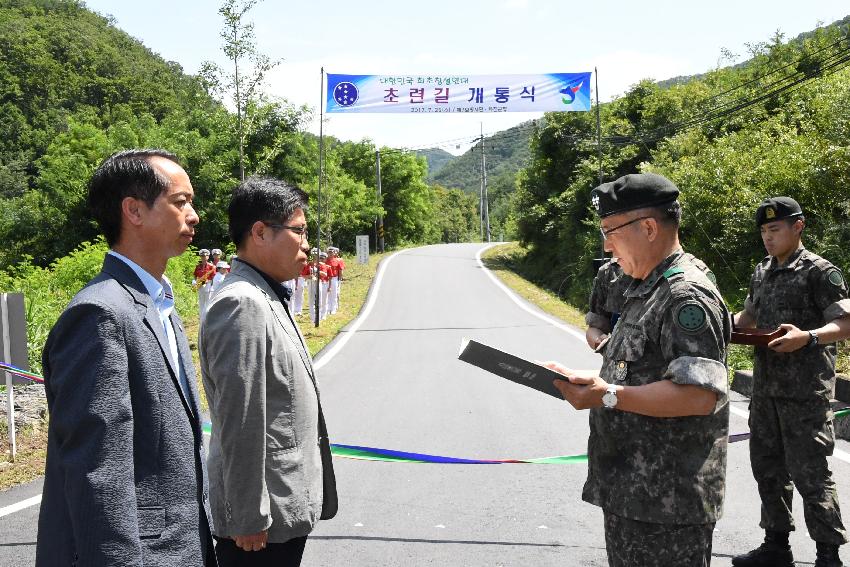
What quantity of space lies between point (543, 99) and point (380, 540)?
16.6m

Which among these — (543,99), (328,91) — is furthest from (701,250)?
(328,91)

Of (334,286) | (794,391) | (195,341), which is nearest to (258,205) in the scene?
(794,391)

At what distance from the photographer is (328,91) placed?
18.1m

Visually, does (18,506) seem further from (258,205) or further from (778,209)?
(778,209)

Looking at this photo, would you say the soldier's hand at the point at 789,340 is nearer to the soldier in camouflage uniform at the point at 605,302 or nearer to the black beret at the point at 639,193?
the soldier in camouflage uniform at the point at 605,302

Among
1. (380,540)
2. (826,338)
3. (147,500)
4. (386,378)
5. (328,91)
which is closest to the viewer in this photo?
(147,500)

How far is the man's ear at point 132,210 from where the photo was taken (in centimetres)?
212

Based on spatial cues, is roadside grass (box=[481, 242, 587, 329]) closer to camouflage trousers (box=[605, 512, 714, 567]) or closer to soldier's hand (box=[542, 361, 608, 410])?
camouflage trousers (box=[605, 512, 714, 567])

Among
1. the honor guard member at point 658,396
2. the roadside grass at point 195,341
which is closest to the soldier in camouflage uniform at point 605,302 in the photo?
the honor guard member at point 658,396

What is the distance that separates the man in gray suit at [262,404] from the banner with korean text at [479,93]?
16.6 m

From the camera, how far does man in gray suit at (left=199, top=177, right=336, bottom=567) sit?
2.41 m

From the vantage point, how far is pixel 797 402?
12.8ft

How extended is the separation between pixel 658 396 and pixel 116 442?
5.01ft

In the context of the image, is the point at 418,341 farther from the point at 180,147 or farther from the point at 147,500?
the point at 180,147
